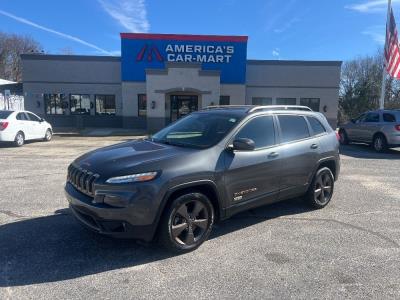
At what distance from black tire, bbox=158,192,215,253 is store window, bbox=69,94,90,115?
81.4ft

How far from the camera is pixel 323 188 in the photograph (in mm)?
6172

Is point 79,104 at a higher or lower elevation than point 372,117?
higher

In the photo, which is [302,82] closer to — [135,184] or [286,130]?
[286,130]

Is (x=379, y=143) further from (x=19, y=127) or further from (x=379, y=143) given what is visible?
(x=19, y=127)

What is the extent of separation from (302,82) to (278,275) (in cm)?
2545

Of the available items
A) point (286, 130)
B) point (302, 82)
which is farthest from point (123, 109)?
point (286, 130)

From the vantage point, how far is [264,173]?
4.96 meters

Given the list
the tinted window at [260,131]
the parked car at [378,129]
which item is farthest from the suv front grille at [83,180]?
the parked car at [378,129]

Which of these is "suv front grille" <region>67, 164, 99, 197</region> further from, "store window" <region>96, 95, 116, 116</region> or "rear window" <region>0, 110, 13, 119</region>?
"store window" <region>96, 95, 116, 116</region>

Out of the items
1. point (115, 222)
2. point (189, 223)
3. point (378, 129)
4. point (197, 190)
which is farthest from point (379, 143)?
point (115, 222)

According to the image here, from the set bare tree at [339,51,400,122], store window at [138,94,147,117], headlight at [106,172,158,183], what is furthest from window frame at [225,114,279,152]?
bare tree at [339,51,400,122]

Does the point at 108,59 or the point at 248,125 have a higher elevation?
the point at 108,59

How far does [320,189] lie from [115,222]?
374cm

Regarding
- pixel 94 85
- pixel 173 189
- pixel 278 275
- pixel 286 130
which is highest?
pixel 94 85
